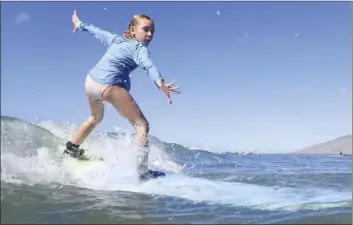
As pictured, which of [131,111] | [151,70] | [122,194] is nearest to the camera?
[122,194]

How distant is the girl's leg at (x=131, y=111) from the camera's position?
570 cm

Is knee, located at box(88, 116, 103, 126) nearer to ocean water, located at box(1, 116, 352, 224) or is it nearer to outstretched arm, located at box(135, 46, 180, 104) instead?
ocean water, located at box(1, 116, 352, 224)

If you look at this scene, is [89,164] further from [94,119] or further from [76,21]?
[76,21]

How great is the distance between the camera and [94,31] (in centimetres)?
625

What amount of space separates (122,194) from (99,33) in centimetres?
246

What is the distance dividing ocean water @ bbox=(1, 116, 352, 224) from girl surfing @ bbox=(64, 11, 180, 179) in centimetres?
20

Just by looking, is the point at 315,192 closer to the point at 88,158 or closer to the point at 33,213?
the point at 88,158

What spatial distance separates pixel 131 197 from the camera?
15.4ft

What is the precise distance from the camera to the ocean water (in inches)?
153

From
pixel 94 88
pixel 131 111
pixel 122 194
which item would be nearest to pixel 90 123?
pixel 94 88

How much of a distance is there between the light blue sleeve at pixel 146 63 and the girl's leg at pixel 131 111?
0.45 meters

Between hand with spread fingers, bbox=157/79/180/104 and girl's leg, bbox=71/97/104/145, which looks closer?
hand with spread fingers, bbox=157/79/180/104

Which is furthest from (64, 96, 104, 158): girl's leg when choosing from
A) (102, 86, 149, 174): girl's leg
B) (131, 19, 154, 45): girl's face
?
(131, 19, 154, 45): girl's face

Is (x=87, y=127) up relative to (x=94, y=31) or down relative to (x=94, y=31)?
down
